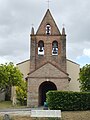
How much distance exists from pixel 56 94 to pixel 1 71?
2214 centimetres

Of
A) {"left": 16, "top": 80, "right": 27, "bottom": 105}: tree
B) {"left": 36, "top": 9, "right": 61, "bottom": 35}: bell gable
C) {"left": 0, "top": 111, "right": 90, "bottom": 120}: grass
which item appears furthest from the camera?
{"left": 36, "top": 9, "right": 61, "bottom": 35}: bell gable

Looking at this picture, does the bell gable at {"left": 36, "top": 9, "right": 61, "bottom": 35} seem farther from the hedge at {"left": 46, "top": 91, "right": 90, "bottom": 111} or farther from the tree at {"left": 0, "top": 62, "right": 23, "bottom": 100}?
the hedge at {"left": 46, "top": 91, "right": 90, "bottom": 111}

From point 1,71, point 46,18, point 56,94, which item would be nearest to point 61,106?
point 56,94

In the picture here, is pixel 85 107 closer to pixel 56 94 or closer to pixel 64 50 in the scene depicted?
pixel 56 94

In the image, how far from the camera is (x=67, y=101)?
1061 inches

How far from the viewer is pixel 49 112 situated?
23531mm

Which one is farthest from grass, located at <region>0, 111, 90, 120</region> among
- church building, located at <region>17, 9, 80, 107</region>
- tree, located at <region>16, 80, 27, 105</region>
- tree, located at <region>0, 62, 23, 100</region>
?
tree, located at <region>0, 62, 23, 100</region>

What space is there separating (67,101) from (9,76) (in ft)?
75.1

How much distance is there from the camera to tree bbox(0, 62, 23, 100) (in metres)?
47.8

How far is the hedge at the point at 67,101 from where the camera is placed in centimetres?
2677

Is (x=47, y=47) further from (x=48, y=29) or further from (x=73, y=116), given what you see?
(x=73, y=116)

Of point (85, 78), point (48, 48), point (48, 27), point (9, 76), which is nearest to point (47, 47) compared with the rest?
point (48, 48)

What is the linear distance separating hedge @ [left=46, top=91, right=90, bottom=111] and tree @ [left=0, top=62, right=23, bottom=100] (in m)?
21.6

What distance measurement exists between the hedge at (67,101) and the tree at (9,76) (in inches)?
851
